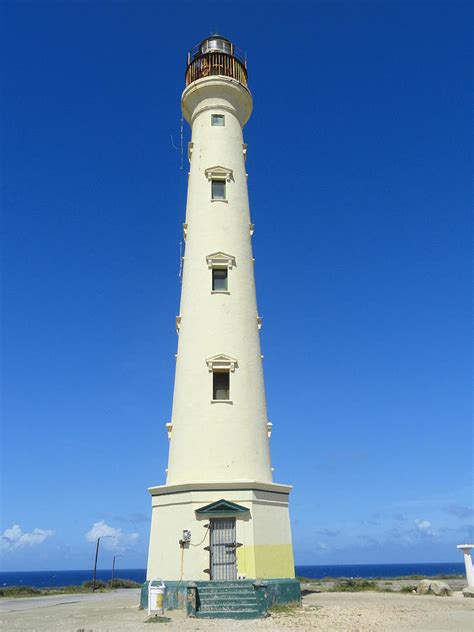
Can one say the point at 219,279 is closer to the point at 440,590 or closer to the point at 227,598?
the point at 227,598

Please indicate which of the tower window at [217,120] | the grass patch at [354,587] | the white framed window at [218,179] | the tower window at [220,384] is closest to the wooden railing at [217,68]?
the tower window at [217,120]

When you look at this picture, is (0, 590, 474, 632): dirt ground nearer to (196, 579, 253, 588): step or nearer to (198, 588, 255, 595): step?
(198, 588, 255, 595): step

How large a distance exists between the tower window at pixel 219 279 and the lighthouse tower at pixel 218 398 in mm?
40

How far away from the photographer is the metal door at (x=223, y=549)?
65.5 feet

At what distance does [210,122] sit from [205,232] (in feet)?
18.6

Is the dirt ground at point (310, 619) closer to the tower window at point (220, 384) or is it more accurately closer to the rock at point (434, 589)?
the rock at point (434, 589)

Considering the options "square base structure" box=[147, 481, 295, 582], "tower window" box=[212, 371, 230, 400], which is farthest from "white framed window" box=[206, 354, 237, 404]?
"square base structure" box=[147, 481, 295, 582]

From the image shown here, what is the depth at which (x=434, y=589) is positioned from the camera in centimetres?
2583

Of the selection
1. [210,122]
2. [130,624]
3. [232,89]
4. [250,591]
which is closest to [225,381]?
[250,591]

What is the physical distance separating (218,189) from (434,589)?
768 inches

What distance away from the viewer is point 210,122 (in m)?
27.0

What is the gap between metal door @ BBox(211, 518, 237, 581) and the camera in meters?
20.0

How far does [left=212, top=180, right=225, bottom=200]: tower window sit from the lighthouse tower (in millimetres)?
43

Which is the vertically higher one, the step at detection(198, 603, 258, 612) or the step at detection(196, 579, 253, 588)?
the step at detection(196, 579, 253, 588)
